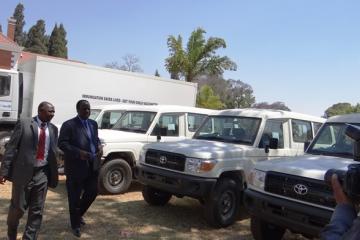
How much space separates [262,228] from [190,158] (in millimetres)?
1589

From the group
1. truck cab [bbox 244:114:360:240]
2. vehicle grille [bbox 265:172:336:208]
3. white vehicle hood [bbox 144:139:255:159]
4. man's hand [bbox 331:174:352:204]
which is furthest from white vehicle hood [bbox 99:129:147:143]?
man's hand [bbox 331:174:352:204]

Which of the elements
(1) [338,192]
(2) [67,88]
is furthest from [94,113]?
(1) [338,192]

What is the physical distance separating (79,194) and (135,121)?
3.96 metres

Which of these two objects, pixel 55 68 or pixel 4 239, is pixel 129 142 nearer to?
pixel 4 239

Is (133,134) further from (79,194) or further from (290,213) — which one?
(290,213)

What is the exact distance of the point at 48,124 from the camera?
5.50m

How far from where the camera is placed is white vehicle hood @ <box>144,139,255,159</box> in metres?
6.77

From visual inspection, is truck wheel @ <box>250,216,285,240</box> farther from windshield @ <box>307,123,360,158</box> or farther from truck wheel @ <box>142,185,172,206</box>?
truck wheel @ <box>142,185,172,206</box>

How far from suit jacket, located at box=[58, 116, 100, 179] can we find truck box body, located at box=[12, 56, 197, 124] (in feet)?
23.7

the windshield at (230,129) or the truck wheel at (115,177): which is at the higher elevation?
the windshield at (230,129)

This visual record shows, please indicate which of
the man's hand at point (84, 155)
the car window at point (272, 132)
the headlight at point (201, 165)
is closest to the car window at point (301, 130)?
the car window at point (272, 132)

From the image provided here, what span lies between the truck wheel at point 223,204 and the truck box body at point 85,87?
7.78 m

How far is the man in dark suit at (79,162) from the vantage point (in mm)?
Result: 6066

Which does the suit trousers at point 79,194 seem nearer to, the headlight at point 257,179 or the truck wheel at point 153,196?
the truck wheel at point 153,196
